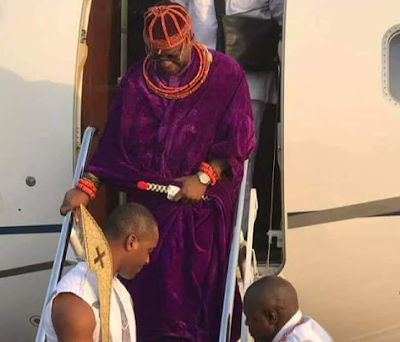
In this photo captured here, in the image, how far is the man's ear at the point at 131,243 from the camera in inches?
129

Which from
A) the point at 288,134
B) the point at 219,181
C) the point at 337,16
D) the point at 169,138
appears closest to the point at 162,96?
the point at 169,138

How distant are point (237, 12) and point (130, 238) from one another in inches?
111

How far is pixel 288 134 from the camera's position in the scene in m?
5.07

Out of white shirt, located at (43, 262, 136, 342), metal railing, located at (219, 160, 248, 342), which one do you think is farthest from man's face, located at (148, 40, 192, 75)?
white shirt, located at (43, 262, 136, 342)

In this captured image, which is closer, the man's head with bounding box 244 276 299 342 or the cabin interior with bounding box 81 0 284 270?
the man's head with bounding box 244 276 299 342

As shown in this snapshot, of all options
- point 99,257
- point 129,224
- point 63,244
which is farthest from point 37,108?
point 99,257

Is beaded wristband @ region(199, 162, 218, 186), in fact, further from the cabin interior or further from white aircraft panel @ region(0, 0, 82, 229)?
white aircraft panel @ region(0, 0, 82, 229)

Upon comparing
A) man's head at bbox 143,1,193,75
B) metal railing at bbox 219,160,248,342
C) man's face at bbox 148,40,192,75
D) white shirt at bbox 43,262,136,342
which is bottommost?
metal railing at bbox 219,160,248,342

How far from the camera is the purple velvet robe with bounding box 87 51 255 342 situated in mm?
4281

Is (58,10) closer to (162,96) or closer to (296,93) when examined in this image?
(162,96)

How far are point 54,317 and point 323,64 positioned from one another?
271 centimetres

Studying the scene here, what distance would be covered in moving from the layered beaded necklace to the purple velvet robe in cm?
3

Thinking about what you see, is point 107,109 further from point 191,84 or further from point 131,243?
point 131,243

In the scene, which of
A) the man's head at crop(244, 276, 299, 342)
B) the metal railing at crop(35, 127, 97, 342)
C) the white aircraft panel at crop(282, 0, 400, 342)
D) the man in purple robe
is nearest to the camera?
the man's head at crop(244, 276, 299, 342)
